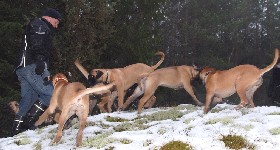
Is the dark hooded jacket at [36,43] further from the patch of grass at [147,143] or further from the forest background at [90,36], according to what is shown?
the forest background at [90,36]

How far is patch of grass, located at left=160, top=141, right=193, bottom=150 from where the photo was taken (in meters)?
5.66

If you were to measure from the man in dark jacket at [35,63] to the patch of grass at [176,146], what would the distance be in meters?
3.16

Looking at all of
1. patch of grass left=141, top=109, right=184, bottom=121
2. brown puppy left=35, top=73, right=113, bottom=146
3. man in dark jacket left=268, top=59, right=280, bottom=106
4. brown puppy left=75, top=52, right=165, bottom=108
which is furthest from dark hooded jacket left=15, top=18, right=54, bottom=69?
man in dark jacket left=268, top=59, right=280, bottom=106

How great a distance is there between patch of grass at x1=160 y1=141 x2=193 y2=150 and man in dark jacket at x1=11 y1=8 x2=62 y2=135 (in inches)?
125

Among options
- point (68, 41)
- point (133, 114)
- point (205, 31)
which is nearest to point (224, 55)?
point (205, 31)

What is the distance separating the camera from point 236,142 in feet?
18.5

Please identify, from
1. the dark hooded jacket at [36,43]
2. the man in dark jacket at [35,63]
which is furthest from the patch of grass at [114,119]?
the dark hooded jacket at [36,43]

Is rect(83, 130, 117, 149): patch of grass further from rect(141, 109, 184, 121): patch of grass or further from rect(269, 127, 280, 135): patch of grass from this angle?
rect(269, 127, 280, 135): patch of grass

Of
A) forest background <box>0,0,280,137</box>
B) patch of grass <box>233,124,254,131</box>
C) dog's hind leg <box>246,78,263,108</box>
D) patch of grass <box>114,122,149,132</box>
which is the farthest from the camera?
forest background <box>0,0,280,137</box>

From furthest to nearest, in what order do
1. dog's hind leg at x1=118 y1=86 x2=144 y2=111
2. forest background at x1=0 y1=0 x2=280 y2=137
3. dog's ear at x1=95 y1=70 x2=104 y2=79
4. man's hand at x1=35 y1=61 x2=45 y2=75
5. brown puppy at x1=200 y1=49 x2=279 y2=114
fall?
forest background at x1=0 y1=0 x2=280 y2=137
dog's hind leg at x1=118 y1=86 x2=144 y2=111
dog's ear at x1=95 y1=70 x2=104 y2=79
brown puppy at x1=200 y1=49 x2=279 y2=114
man's hand at x1=35 y1=61 x2=45 y2=75

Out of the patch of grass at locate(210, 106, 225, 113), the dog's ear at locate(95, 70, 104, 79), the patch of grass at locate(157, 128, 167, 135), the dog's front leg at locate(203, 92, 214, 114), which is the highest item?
the dog's ear at locate(95, 70, 104, 79)

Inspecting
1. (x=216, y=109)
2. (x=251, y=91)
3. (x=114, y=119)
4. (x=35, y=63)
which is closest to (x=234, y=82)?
(x=251, y=91)

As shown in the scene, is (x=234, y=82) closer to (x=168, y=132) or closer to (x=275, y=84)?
(x=168, y=132)

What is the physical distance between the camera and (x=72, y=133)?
750cm
